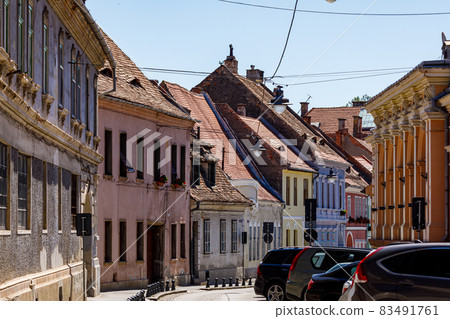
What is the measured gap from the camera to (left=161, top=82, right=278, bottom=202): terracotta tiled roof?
5522cm

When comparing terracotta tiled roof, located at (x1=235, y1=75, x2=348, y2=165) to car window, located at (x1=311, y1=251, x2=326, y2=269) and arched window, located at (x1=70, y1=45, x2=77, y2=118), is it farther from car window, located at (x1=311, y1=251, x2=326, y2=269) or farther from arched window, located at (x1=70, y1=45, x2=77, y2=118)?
car window, located at (x1=311, y1=251, x2=326, y2=269)

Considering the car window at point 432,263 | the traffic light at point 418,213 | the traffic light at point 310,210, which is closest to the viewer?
the car window at point 432,263

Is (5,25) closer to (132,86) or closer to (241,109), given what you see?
(132,86)

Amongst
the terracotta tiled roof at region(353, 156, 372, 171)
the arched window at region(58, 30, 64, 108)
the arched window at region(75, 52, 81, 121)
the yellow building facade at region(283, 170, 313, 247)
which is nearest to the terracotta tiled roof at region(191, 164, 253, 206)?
the yellow building facade at region(283, 170, 313, 247)

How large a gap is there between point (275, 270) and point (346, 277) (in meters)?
7.79

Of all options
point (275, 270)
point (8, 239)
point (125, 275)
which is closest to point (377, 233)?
point (125, 275)

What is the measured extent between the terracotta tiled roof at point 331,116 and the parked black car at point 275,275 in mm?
68178

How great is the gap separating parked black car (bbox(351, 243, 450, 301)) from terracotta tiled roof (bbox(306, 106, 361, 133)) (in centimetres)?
8078

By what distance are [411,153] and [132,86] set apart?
11.0 metres

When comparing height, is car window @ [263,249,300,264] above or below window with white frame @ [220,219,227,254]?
above

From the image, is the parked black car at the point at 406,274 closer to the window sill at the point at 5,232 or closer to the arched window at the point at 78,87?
the window sill at the point at 5,232

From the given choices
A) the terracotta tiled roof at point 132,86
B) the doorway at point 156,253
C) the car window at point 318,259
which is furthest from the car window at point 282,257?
the doorway at point 156,253

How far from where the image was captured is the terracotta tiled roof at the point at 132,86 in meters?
37.5

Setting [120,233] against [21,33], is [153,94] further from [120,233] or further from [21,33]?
[21,33]
